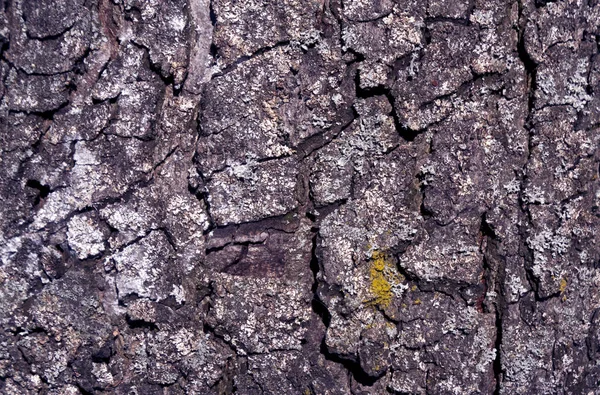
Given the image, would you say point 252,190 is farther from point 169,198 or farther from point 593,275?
point 593,275

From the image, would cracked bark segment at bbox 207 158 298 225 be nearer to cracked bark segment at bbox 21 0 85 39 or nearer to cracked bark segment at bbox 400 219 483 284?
cracked bark segment at bbox 400 219 483 284

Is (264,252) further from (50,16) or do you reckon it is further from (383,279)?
(50,16)

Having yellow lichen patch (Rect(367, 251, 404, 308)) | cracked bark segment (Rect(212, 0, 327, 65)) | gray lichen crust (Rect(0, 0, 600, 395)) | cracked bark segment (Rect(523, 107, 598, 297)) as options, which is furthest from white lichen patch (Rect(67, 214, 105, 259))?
cracked bark segment (Rect(523, 107, 598, 297))

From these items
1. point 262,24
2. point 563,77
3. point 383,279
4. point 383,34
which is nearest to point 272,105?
point 262,24

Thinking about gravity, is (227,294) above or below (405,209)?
below

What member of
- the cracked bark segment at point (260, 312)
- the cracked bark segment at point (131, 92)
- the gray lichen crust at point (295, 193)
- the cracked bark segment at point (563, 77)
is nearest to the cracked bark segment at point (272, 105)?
the gray lichen crust at point (295, 193)

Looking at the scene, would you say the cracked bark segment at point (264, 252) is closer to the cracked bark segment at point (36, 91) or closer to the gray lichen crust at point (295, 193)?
the gray lichen crust at point (295, 193)

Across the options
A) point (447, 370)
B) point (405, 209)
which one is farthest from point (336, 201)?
point (447, 370)
